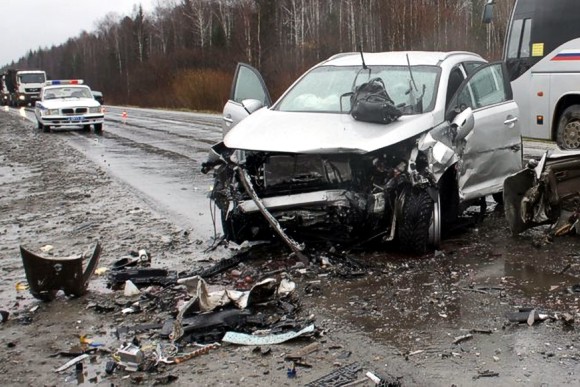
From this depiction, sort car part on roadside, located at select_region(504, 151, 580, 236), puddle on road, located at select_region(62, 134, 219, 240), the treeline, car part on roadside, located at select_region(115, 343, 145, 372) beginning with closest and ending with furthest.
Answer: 1. car part on roadside, located at select_region(115, 343, 145, 372)
2. car part on roadside, located at select_region(504, 151, 580, 236)
3. puddle on road, located at select_region(62, 134, 219, 240)
4. the treeline

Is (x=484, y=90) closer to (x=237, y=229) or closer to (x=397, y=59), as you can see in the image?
(x=397, y=59)

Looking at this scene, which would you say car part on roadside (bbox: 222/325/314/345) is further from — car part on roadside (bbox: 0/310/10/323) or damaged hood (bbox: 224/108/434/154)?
damaged hood (bbox: 224/108/434/154)

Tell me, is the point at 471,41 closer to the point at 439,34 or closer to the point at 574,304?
the point at 439,34

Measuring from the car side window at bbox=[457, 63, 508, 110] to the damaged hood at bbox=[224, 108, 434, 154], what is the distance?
851 mm

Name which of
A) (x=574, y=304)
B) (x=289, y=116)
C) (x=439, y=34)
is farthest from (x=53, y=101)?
(x=439, y=34)

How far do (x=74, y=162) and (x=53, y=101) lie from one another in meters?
10.2

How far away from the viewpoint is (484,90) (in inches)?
293

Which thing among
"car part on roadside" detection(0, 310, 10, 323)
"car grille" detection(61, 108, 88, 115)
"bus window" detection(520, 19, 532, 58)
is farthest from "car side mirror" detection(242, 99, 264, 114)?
"car grille" detection(61, 108, 88, 115)

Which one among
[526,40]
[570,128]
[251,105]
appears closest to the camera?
[251,105]

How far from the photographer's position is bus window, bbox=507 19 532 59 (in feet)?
46.6

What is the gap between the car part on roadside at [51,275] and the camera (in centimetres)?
517

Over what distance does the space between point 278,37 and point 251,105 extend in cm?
4628

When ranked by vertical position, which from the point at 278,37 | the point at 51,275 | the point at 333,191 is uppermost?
the point at 278,37

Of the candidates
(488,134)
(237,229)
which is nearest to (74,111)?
(237,229)
